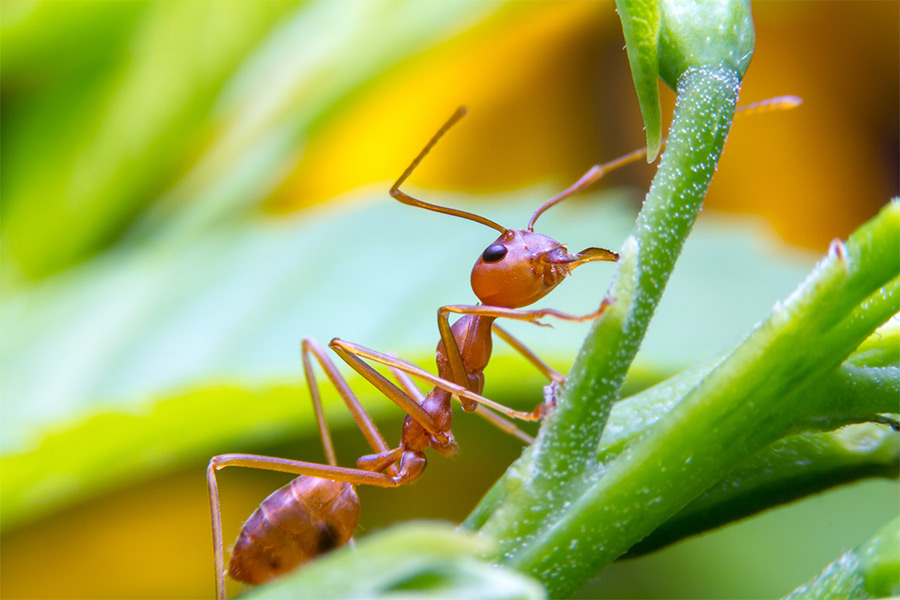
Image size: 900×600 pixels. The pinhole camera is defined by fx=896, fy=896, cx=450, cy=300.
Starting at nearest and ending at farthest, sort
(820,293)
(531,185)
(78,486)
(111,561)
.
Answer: (820,293) → (78,486) → (111,561) → (531,185)

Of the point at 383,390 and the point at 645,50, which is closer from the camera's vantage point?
the point at 645,50

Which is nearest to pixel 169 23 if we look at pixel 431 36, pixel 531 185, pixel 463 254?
pixel 431 36

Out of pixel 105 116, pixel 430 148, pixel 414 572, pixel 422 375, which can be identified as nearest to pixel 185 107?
pixel 105 116

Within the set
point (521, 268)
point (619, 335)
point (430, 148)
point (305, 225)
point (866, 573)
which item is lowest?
point (866, 573)

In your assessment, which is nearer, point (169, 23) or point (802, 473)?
point (802, 473)

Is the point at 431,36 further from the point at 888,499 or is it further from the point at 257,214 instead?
the point at 888,499

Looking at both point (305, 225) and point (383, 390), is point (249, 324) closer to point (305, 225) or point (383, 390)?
point (305, 225)
